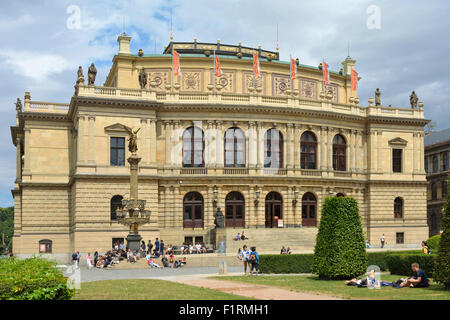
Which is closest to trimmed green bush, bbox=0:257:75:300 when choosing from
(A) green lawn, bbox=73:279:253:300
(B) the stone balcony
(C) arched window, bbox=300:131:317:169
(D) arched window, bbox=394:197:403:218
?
(A) green lawn, bbox=73:279:253:300

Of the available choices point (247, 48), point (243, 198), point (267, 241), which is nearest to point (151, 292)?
point (267, 241)

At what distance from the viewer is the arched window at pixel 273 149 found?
66375 millimetres

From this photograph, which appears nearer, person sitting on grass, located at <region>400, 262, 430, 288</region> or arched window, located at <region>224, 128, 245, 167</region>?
person sitting on grass, located at <region>400, 262, 430, 288</region>

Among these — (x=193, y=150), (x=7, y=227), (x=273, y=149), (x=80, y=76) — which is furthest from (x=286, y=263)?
(x=7, y=227)

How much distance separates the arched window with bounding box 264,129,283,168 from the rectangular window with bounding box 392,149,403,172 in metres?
15.3

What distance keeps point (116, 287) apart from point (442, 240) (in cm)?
1426

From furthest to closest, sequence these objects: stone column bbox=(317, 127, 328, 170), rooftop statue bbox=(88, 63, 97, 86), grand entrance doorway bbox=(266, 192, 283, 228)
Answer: stone column bbox=(317, 127, 328, 170) < grand entrance doorway bbox=(266, 192, 283, 228) < rooftop statue bbox=(88, 63, 97, 86)

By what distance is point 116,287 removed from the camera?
26.7 meters

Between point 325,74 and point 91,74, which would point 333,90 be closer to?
point 325,74

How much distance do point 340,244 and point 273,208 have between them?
3511 centimetres

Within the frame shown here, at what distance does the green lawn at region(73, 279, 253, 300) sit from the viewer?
22.5 m

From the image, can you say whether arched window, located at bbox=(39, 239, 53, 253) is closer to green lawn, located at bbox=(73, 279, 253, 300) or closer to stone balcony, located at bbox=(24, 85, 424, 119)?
stone balcony, located at bbox=(24, 85, 424, 119)

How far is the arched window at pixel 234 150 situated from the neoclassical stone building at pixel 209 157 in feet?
0.40

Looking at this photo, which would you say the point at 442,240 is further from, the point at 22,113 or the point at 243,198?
the point at 22,113
